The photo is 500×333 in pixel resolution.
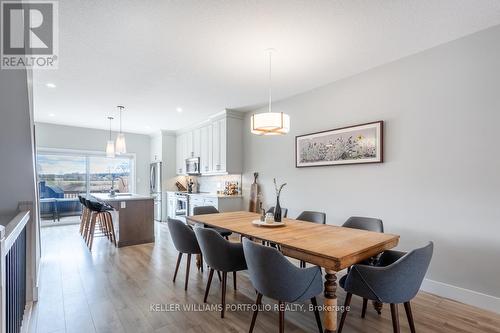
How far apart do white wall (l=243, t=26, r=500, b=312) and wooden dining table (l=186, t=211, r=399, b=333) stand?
3.23ft

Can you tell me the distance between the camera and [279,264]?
5.74 ft

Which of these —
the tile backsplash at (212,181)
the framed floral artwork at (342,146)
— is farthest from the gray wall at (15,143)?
the tile backsplash at (212,181)

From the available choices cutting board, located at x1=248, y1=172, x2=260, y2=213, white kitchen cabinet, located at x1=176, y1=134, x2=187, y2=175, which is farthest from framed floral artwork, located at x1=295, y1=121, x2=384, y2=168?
white kitchen cabinet, located at x1=176, y1=134, x2=187, y2=175

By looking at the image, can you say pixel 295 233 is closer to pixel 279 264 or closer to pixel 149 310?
pixel 279 264

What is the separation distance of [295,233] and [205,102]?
3311 mm

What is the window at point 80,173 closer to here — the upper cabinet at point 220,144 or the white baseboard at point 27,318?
the upper cabinet at point 220,144

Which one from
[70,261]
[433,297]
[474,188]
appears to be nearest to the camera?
[474,188]

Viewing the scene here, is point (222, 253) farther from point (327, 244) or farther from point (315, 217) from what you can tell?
point (315, 217)

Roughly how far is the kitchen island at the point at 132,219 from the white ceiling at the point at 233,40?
191 centimetres

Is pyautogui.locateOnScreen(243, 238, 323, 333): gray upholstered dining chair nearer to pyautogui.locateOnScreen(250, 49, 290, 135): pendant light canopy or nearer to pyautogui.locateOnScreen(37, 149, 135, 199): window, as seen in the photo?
pyautogui.locateOnScreen(250, 49, 290, 135): pendant light canopy

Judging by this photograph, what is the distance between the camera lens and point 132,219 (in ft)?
15.5

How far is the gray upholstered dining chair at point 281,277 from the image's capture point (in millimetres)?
1756

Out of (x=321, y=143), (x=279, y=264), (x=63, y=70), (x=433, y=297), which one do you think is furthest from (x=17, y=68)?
(x=433, y=297)

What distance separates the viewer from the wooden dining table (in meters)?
A: 1.70
